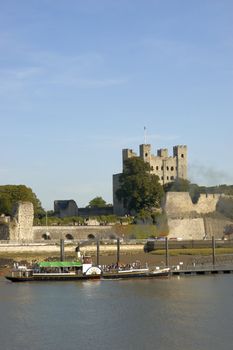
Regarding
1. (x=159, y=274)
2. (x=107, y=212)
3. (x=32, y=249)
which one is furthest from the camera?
(x=107, y=212)

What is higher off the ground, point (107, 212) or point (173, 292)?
point (107, 212)

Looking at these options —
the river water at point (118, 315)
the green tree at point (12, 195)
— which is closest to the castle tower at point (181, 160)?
the green tree at point (12, 195)

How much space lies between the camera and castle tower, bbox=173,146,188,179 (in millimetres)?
108500

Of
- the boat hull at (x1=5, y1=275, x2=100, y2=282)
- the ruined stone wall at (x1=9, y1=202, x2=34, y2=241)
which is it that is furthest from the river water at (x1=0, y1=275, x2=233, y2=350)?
the ruined stone wall at (x1=9, y1=202, x2=34, y2=241)

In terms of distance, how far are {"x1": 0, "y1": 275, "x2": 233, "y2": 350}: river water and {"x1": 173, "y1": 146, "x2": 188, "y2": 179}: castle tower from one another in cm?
6007

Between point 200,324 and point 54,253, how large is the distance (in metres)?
33.6

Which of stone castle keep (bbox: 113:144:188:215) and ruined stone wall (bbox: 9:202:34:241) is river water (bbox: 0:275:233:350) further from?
stone castle keep (bbox: 113:144:188:215)

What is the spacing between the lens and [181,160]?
109500 mm

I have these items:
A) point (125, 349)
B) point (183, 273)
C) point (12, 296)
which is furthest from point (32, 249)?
point (125, 349)

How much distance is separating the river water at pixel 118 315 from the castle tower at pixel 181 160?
60069 millimetres

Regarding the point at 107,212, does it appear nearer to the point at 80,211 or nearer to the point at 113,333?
the point at 80,211

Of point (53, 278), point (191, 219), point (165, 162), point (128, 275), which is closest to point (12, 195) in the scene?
point (191, 219)

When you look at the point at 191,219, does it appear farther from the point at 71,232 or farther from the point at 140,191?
the point at 71,232

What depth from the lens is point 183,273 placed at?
54250 millimetres
